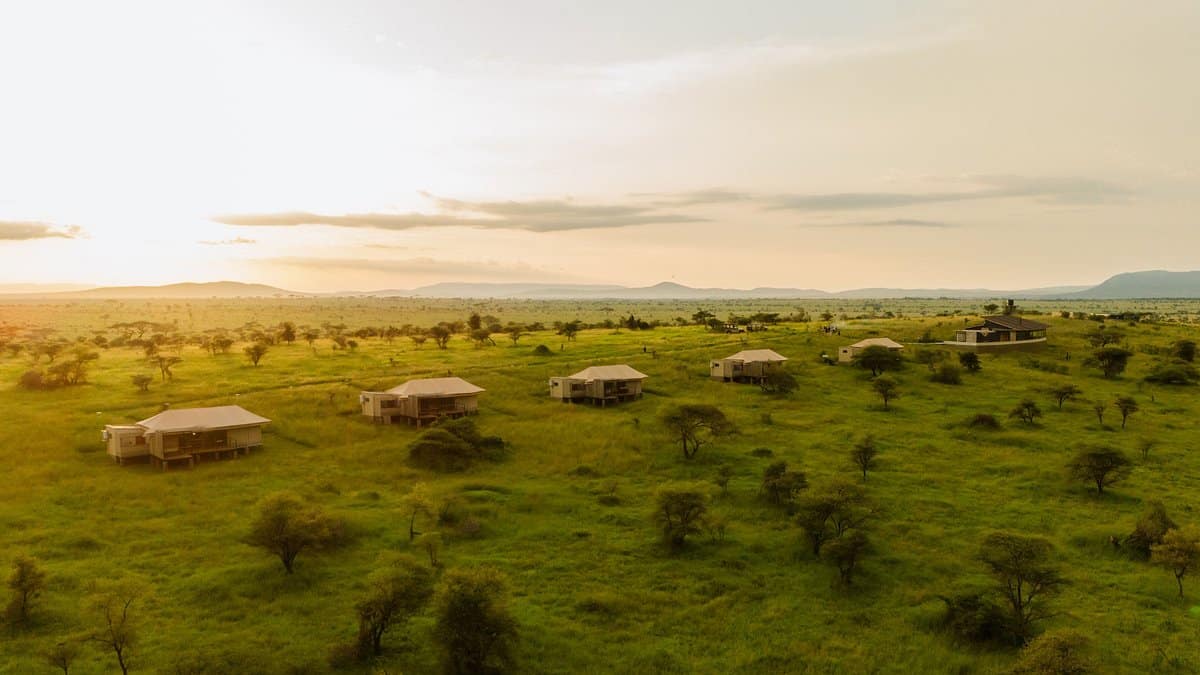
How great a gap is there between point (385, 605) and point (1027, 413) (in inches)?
2817

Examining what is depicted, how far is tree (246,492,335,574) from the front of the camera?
45.0m

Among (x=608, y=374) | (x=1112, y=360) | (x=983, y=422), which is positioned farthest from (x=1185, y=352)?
(x=608, y=374)

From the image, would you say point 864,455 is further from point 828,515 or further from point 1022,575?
point 1022,575

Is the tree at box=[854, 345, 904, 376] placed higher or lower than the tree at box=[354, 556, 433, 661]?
higher

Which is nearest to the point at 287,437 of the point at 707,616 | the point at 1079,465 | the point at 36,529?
the point at 36,529

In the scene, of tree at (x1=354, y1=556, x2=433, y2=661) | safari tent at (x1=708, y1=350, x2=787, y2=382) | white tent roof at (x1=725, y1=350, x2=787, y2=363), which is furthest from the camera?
white tent roof at (x1=725, y1=350, x2=787, y2=363)

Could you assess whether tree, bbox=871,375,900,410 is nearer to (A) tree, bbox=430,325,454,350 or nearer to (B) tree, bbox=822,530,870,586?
(B) tree, bbox=822,530,870,586

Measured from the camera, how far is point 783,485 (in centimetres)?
5575

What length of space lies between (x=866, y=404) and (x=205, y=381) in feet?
261

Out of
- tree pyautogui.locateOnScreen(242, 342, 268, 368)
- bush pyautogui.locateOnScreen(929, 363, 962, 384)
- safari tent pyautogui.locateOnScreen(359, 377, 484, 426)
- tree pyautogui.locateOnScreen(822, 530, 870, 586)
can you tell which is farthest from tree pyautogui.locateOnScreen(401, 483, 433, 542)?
bush pyautogui.locateOnScreen(929, 363, 962, 384)

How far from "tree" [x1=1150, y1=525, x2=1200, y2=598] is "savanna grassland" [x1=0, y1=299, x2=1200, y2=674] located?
42.9 inches

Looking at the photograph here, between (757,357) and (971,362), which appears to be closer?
(757,357)

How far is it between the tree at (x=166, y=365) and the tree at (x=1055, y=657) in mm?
94113

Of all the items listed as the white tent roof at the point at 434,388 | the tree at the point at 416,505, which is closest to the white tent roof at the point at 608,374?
the white tent roof at the point at 434,388
